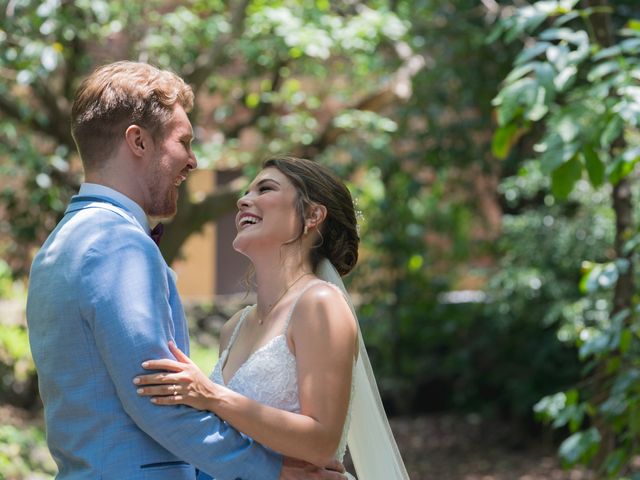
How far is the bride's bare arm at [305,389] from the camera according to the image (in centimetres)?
218

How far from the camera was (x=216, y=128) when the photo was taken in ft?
32.1

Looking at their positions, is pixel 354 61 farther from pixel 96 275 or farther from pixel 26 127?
pixel 96 275

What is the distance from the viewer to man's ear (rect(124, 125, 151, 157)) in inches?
89.2

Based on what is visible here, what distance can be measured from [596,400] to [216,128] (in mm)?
5710

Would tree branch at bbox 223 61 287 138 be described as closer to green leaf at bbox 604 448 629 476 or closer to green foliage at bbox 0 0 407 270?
green foliage at bbox 0 0 407 270

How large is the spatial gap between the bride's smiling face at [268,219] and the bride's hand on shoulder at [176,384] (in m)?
0.47

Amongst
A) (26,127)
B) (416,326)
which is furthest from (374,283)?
(26,127)

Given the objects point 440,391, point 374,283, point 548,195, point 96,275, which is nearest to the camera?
point 96,275

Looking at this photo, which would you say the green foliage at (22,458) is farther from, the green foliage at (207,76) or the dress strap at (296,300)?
the dress strap at (296,300)

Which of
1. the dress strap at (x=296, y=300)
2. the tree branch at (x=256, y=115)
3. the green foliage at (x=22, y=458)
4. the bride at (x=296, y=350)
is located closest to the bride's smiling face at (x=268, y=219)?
the bride at (x=296, y=350)

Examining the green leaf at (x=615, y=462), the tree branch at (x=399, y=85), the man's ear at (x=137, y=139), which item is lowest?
the tree branch at (x=399, y=85)

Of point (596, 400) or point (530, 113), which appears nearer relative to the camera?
point (530, 113)

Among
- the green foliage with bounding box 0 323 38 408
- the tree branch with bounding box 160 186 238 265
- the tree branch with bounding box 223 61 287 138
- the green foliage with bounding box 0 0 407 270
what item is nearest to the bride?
the green foliage with bounding box 0 0 407 270

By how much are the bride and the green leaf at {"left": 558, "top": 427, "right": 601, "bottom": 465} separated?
1979 mm
